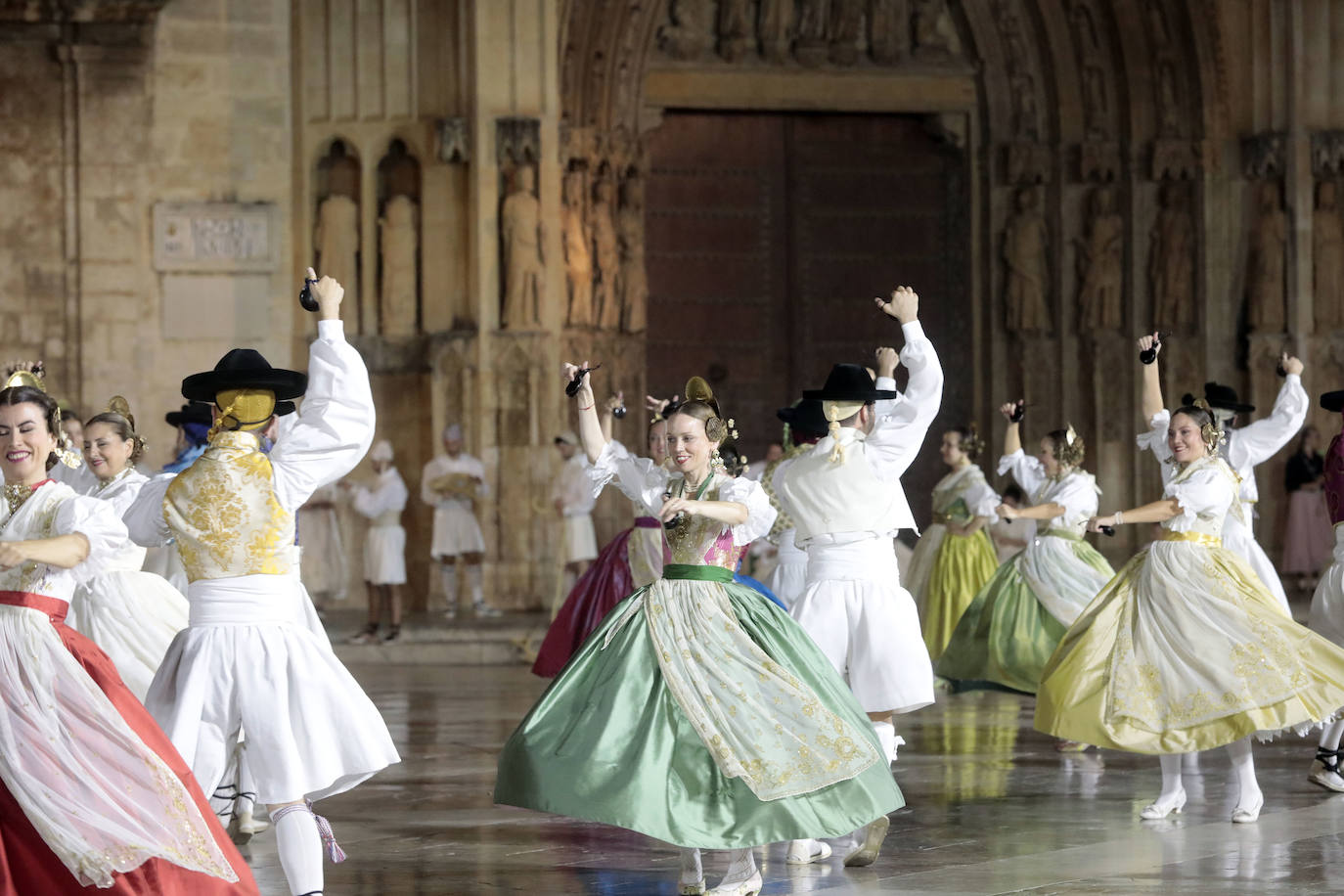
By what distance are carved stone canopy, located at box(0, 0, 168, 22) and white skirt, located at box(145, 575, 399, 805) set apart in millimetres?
11402

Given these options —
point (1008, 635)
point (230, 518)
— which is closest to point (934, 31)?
point (1008, 635)

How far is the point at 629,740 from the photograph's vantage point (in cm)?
586

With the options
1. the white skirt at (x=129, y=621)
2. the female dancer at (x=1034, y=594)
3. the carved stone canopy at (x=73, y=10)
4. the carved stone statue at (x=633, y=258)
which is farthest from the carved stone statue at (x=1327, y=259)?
the white skirt at (x=129, y=621)

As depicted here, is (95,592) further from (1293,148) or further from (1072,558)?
(1293,148)

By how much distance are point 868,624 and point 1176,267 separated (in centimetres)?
1174

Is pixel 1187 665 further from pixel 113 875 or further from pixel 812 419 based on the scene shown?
pixel 113 875

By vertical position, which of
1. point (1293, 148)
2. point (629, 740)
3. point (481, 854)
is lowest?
point (481, 854)

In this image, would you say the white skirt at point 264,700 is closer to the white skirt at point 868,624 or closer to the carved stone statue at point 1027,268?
the white skirt at point 868,624

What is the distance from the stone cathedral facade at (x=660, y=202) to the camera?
16094 mm

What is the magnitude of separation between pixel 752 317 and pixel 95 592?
12.0 m

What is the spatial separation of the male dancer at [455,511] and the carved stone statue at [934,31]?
6.15 m

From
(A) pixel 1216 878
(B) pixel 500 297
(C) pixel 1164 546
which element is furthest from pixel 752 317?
(A) pixel 1216 878

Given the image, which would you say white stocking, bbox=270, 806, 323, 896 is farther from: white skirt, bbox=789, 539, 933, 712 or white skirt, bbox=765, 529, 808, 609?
white skirt, bbox=765, 529, 808, 609

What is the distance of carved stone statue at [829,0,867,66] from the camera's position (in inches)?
733
